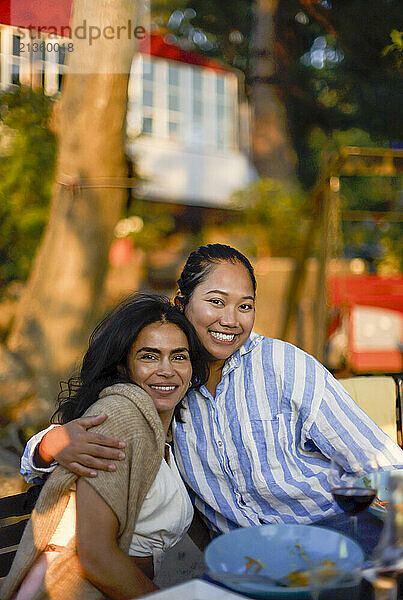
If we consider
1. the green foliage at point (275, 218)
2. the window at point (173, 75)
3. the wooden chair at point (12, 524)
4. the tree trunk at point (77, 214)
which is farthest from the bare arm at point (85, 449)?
the window at point (173, 75)

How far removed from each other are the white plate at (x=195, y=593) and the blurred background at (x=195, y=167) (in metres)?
2.61

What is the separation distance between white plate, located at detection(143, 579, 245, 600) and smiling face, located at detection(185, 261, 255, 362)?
994 millimetres

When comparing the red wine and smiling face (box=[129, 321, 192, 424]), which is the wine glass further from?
smiling face (box=[129, 321, 192, 424])

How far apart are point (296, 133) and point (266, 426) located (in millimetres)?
15258

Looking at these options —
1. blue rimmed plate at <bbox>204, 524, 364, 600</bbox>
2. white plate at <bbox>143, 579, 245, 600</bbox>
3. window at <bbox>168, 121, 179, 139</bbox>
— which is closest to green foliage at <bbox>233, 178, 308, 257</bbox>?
window at <bbox>168, 121, 179, 139</bbox>

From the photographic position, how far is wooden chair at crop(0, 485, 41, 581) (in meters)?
1.88

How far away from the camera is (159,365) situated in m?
1.89

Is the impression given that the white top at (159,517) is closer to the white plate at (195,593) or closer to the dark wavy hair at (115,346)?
the dark wavy hair at (115,346)

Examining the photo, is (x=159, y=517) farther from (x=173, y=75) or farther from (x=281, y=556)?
(x=173, y=75)

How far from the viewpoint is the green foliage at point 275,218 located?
11.0 metres

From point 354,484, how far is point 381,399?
180 centimetres

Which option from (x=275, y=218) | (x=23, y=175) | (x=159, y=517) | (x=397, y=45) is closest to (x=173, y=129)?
(x=275, y=218)

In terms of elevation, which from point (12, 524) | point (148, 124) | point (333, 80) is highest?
point (333, 80)

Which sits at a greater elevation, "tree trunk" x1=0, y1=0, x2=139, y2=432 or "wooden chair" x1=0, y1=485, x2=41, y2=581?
"tree trunk" x1=0, y1=0, x2=139, y2=432
